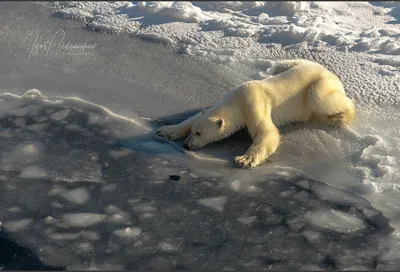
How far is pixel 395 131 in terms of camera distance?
396cm

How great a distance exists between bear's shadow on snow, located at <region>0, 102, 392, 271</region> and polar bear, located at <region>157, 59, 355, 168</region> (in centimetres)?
30

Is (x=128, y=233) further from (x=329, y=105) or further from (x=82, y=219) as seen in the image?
(x=329, y=105)

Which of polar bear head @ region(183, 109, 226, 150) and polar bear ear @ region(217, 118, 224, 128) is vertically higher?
polar bear ear @ region(217, 118, 224, 128)

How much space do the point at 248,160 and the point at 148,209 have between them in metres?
0.77

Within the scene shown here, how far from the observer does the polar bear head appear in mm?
3783

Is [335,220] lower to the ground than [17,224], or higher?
higher

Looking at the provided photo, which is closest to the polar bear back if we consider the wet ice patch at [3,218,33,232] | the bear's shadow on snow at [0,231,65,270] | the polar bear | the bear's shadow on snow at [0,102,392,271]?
the polar bear

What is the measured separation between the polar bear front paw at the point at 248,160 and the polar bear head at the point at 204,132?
0.95ft

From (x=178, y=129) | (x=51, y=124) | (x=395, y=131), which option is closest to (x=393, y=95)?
(x=395, y=131)

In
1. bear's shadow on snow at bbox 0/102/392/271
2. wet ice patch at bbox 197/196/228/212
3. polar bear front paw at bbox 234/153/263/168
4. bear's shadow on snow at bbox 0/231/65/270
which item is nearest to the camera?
bear's shadow on snow at bbox 0/231/65/270

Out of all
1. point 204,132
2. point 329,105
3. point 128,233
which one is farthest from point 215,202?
point 329,105

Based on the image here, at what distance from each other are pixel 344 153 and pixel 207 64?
66.0 inches
